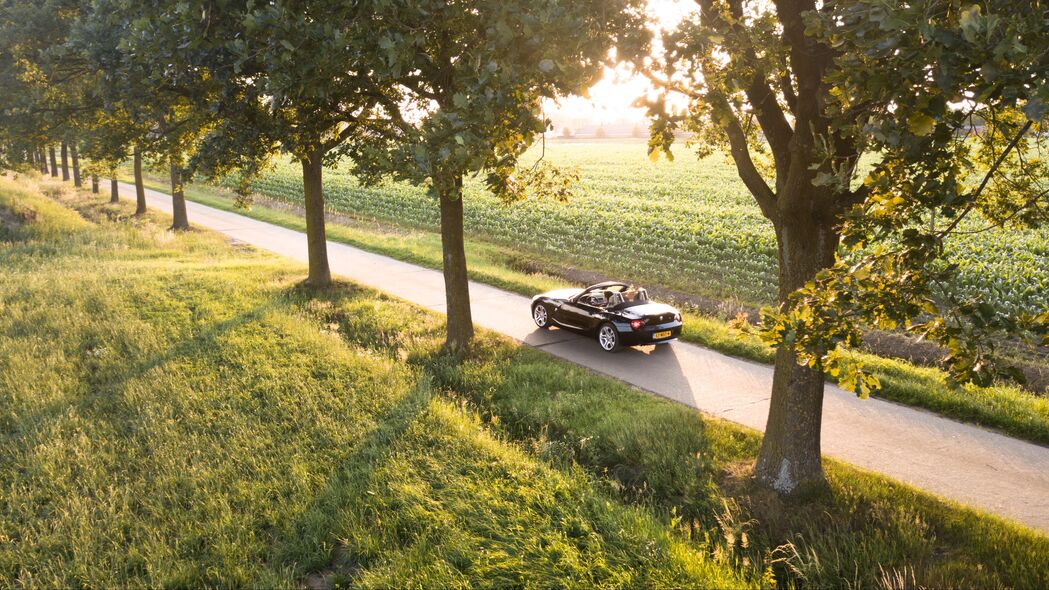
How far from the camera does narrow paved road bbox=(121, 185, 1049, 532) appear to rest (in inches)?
286

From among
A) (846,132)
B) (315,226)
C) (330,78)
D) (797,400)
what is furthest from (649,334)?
(315,226)

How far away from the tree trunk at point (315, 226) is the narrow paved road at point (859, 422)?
2.51 meters

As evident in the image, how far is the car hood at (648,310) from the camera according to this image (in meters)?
11.9

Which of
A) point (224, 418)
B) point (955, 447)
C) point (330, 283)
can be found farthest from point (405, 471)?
point (330, 283)

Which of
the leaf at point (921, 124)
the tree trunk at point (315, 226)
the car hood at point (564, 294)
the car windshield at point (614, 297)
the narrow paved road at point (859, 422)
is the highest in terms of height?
the leaf at point (921, 124)

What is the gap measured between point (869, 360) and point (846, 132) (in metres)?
7.96

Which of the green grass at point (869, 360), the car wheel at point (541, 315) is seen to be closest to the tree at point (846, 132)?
the green grass at point (869, 360)

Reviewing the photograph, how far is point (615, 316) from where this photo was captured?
1196 cm

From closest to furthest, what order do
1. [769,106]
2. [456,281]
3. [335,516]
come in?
1. [335,516]
2. [769,106]
3. [456,281]

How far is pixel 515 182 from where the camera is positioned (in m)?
12.4

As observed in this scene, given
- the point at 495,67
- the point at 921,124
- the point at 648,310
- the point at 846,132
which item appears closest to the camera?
the point at 921,124

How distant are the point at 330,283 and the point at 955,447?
13.4 meters

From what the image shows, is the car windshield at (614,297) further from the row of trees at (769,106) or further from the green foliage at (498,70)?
the green foliage at (498,70)

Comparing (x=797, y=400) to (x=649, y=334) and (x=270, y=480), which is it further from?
(x=270, y=480)
